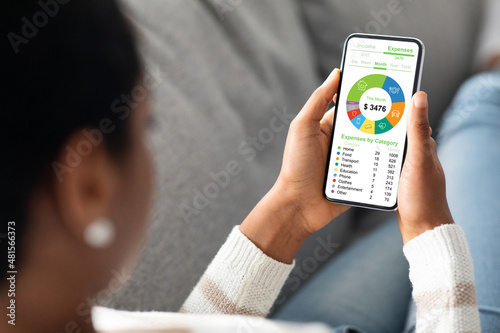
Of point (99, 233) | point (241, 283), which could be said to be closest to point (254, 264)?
point (241, 283)

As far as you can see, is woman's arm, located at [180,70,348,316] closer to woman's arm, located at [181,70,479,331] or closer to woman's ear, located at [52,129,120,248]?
woman's arm, located at [181,70,479,331]

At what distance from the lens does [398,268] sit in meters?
0.53

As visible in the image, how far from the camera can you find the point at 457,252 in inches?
14.2

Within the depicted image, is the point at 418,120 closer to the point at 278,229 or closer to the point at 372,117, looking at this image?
the point at 372,117

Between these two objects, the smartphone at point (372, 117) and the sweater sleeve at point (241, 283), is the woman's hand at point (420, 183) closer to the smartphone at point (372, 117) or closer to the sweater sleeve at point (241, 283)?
the smartphone at point (372, 117)

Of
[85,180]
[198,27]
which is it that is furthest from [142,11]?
[85,180]

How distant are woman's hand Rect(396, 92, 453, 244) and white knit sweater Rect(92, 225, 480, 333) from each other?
0.01 metres

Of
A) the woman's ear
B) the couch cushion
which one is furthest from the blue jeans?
the woman's ear

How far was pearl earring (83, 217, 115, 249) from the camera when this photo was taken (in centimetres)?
37

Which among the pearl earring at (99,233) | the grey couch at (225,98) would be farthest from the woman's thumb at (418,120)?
the pearl earring at (99,233)

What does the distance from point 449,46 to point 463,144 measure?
166mm

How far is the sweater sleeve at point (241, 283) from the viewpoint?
40cm

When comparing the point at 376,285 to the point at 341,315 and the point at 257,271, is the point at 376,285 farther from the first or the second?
the point at 257,271

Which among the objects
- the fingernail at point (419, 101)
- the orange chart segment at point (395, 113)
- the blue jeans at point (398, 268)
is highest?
the fingernail at point (419, 101)
